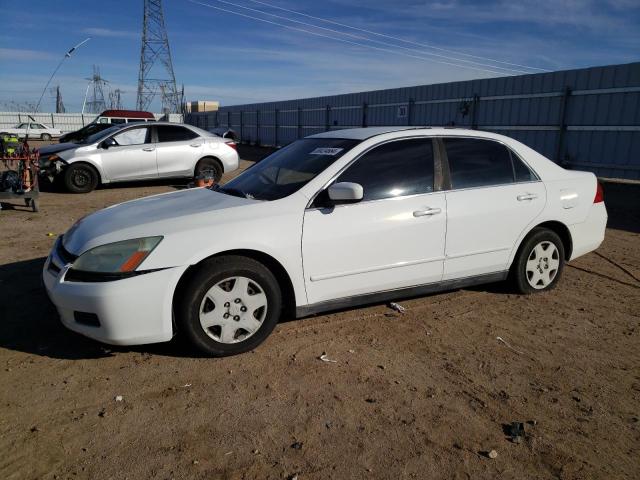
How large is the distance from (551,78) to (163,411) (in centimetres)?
1411

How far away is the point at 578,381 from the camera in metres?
3.21

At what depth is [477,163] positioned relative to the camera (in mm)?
4387

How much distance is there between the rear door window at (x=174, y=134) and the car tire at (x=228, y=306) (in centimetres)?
888

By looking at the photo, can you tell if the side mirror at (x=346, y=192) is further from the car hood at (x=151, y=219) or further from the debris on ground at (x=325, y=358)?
the debris on ground at (x=325, y=358)

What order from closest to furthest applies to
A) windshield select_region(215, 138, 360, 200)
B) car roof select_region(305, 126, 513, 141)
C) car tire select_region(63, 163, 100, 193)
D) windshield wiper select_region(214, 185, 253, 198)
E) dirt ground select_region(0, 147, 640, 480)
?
dirt ground select_region(0, 147, 640, 480) < windshield select_region(215, 138, 360, 200) < windshield wiper select_region(214, 185, 253, 198) < car roof select_region(305, 126, 513, 141) < car tire select_region(63, 163, 100, 193)

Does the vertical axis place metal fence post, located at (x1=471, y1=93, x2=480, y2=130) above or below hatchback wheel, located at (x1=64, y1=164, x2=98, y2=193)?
above

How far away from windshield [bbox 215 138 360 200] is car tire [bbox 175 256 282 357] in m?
0.66

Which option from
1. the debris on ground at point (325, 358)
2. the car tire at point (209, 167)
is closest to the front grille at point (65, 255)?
the debris on ground at point (325, 358)

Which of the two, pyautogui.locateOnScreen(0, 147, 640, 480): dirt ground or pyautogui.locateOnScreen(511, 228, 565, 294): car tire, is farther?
pyautogui.locateOnScreen(511, 228, 565, 294): car tire

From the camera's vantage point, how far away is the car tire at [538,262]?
460 centimetres

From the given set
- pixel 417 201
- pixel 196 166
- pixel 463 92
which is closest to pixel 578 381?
pixel 417 201

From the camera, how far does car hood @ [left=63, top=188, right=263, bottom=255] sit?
11.0 ft

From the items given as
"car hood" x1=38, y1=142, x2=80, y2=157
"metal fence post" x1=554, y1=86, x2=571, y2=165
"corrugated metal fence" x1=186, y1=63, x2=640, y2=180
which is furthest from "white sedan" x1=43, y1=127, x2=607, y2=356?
"metal fence post" x1=554, y1=86, x2=571, y2=165

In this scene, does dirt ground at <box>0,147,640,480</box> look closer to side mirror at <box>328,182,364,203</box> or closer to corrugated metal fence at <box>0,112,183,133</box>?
side mirror at <box>328,182,364,203</box>
